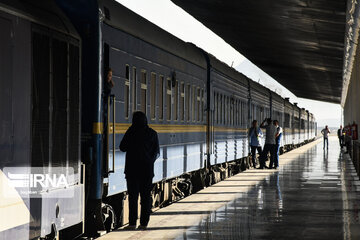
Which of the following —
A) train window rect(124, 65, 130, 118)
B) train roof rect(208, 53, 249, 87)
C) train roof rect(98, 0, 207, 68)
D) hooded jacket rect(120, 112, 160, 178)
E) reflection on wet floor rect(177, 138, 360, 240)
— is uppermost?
train roof rect(208, 53, 249, 87)

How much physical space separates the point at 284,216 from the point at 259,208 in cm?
130

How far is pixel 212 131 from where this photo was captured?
20641mm

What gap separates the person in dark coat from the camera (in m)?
10.9

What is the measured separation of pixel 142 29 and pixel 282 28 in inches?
907

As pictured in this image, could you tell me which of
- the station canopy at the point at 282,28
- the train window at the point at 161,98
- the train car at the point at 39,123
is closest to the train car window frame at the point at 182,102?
the train window at the point at 161,98

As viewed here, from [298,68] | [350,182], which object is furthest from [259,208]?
[298,68]

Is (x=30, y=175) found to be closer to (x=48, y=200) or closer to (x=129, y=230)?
(x=48, y=200)

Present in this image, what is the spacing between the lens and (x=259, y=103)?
110ft

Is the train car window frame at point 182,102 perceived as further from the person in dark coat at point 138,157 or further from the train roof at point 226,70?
the person in dark coat at point 138,157

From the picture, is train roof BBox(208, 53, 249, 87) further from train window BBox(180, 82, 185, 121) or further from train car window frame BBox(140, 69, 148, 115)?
train car window frame BBox(140, 69, 148, 115)

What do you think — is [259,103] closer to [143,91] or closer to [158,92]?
[158,92]

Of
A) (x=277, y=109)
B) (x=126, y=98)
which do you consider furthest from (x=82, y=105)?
(x=277, y=109)

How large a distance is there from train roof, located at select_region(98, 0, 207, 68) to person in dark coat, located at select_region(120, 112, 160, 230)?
1465mm

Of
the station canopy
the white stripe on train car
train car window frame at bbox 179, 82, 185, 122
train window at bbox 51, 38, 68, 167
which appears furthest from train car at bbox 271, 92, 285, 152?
the white stripe on train car
